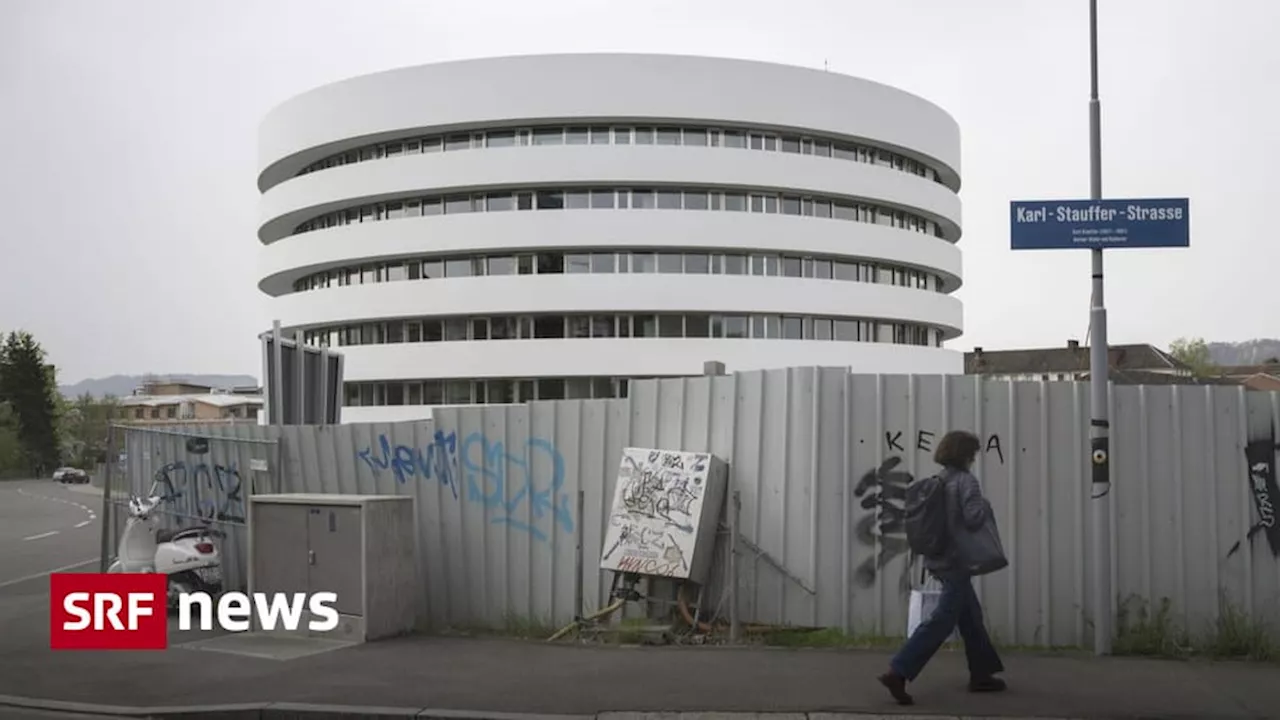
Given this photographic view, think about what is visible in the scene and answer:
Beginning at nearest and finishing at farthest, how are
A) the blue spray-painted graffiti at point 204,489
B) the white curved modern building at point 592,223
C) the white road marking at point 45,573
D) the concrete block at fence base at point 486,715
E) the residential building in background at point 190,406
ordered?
the concrete block at fence base at point 486,715 < the blue spray-painted graffiti at point 204,489 < the white road marking at point 45,573 < the white curved modern building at point 592,223 < the residential building in background at point 190,406

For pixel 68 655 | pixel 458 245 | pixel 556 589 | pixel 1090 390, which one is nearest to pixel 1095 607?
pixel 1090 390

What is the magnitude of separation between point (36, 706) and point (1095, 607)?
780 cm

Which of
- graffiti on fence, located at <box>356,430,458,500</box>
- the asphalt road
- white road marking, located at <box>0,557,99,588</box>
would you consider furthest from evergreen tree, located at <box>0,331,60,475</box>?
graffiti on fence, located at <box>356,430,458,500</box>

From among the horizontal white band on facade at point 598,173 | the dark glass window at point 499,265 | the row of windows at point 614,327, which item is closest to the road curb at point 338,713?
the row of windows at point 614,327

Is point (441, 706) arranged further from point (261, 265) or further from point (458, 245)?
point (261, 265)

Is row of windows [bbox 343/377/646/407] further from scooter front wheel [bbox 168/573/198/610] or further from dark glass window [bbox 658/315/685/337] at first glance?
scooter front wheel [bbox 168/573/198/610]

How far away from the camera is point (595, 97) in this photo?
44.0m

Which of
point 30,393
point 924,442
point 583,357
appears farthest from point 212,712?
point 30,393

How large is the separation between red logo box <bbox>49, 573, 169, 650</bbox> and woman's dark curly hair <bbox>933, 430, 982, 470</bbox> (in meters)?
6.99

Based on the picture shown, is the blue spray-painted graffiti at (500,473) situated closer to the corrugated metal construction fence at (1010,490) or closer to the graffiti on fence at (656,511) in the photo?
the graffiti on fence at (656,511)

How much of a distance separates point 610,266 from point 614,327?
239cm

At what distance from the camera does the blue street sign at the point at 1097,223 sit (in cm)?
907

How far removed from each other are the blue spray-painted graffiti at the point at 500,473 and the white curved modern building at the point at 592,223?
32.8 metres

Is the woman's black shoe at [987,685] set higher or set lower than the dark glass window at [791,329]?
lower
